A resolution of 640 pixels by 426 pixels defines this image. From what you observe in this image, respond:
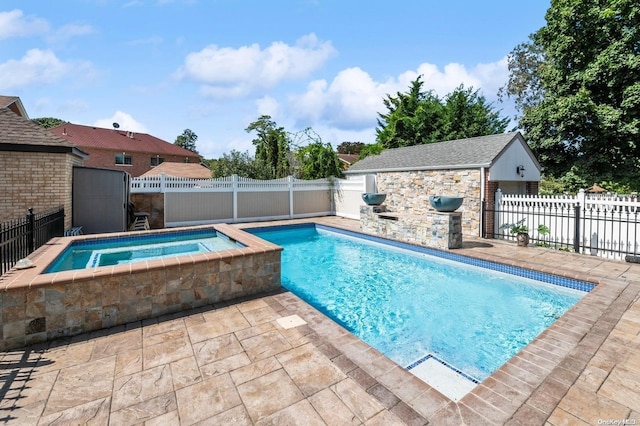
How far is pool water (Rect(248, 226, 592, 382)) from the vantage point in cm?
398

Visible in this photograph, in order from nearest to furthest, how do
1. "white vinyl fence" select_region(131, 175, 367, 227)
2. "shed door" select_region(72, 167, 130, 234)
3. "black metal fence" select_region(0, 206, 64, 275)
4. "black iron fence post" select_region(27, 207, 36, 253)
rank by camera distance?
"black metal fence" select_region(0, 206, 64, 275) < "black iron fence post" select_region(27, 207, 36, 253) < "shed door" select_region(72, 167, 130, 234) < "white vinyl fence" select_region(131, 175, 367, 227)

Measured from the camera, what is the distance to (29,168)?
7.41m

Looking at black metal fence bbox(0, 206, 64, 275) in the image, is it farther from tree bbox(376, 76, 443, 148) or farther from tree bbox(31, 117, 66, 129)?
tree bbox(31, 117, 66, 129)

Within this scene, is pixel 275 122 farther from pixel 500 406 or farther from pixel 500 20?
pixel 500 406

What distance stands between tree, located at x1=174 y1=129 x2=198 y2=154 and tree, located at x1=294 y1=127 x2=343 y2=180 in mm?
44312

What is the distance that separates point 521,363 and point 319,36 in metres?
12.1

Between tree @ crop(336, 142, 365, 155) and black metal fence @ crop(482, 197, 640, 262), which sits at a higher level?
tree @ crop(336, 142, 365, 155)

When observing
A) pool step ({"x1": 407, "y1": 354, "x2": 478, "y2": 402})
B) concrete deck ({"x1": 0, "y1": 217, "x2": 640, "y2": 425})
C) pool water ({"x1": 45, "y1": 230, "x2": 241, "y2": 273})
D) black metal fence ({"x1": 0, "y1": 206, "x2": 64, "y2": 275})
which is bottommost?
pool step ({"x1": 407, "y1": 354, "x2": 478, "y2": 402})

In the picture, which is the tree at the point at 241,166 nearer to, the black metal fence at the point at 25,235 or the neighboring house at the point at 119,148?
the black metal fence at the point at 25,235

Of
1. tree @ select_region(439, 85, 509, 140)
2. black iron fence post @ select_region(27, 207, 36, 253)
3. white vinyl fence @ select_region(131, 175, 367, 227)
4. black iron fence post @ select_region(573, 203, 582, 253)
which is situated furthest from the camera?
tree @ select_region(439, 85, 509, 140)

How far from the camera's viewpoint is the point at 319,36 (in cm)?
1173

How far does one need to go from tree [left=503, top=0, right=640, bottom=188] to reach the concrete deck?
13.9m

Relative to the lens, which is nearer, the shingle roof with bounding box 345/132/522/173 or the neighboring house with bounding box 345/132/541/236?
the neighboring house with bounding box 345/132/541/236

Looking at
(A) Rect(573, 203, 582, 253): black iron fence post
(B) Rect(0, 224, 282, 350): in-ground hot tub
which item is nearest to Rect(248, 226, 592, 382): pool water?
(B) Rect(0, 224, 282, 350): in-ground hot tub
